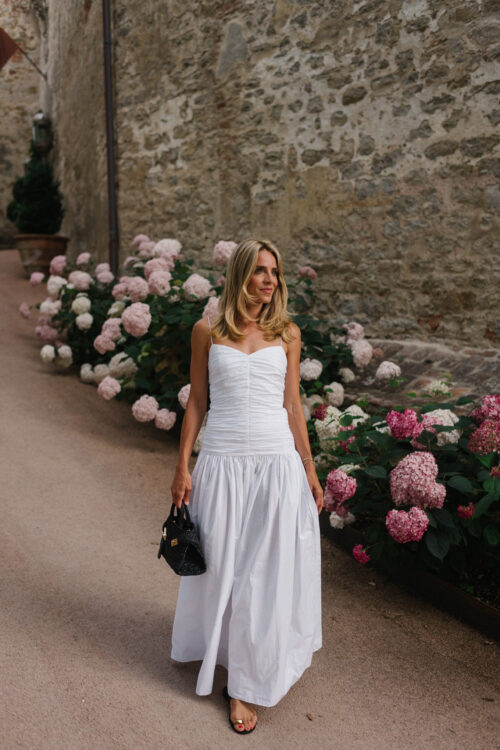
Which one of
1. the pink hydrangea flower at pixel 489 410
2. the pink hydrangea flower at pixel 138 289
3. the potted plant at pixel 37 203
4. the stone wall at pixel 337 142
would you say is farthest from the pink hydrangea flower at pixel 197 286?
the potted plant at pixel 37 203

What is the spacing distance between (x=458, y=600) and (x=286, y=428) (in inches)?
56.7

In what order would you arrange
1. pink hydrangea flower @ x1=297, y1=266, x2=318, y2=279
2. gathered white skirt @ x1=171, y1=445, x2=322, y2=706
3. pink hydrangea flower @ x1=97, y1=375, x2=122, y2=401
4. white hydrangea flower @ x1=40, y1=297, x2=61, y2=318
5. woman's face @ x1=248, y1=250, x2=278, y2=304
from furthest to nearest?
white hydrangea flower @ x1=40, y1=297, x2=61, y2=318 → pink hydrangea flower @ x1=297, y1=266, x2=318, y2=279 → pink hydrangea flower @ x1=97, y1=375, x2=122, y2=401 → woman's face @ x1=248, y1=250, x2=278, y2=304 → gathered white skirt @ x1=171, y1=445, x2=322, y2=706

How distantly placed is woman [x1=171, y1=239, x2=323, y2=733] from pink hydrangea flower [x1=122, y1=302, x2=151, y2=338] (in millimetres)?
2473

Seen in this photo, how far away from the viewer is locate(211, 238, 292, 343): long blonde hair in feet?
7.48

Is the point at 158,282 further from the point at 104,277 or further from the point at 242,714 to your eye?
the point at 242,714

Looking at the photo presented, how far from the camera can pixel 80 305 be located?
6.21 meters

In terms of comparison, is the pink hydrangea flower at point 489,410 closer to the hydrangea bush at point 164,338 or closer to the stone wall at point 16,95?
the hydrangea bush at point 164,338

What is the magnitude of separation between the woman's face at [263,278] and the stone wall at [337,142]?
3.04m

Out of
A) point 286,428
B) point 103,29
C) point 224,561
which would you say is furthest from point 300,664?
point 103,29

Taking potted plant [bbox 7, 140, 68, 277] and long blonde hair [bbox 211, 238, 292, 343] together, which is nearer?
long blonde hair [bbox 211, 238, 292, 343]

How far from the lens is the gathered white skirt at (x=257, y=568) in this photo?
219 centimetres

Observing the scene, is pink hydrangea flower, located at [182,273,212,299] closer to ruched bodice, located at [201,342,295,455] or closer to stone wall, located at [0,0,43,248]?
ruched bodice, located at [201,342,295,455]

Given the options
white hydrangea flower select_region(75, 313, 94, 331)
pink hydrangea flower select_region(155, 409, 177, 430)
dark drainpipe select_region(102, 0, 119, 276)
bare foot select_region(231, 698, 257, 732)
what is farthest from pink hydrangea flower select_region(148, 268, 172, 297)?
dark drainpipe select_region(102, 0, 119, 276)

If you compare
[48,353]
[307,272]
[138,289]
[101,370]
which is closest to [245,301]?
[138,289]
